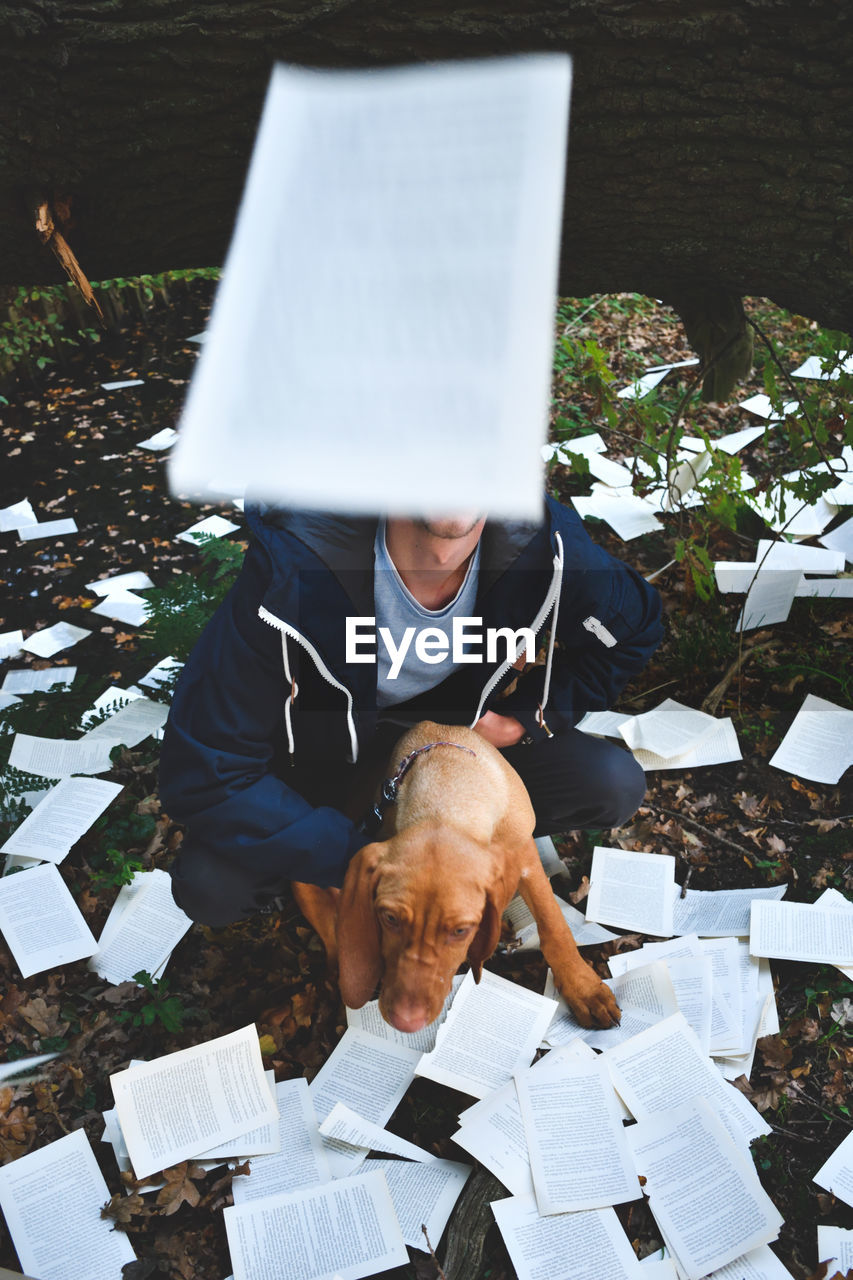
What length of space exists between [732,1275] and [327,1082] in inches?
37.1

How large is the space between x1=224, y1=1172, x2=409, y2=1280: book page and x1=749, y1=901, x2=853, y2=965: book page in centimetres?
110

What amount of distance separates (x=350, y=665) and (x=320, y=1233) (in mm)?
1191

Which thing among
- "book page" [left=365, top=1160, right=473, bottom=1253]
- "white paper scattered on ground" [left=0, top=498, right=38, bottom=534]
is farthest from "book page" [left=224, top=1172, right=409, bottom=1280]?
"white paper scattered on ground" [left=0, top=498, right=38, bottom=534]

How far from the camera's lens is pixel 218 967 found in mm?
2459

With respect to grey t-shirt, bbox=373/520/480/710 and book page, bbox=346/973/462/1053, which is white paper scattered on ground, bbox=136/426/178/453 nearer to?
grey t-shirt, bbox=373/520/480/710

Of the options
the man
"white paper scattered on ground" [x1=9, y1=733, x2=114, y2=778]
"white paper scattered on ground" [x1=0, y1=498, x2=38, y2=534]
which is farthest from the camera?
"white paper scattered on ground" [x1=0, y1=498, x2=38, y2=534]

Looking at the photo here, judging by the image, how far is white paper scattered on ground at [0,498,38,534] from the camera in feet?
14.4

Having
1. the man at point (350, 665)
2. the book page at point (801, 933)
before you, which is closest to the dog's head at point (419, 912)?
the man at point (350, 665)

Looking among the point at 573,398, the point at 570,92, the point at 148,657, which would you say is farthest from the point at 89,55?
the point at 573,398

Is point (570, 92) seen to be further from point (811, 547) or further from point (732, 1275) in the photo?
point (732, 1275)

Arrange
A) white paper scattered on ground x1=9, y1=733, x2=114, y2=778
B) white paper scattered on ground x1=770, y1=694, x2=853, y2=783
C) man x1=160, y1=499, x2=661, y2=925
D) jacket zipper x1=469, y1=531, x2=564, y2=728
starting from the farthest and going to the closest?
white paper scattered on ground x1=9, y1=733, x2=114, y2=778, white paper scattered on ground x1=770, y1=694, x2=853, y2=783, jacket zipper x1=469, y1=531, x2=564, y2=728, man x1=160, y1=499, x2=661, y2=925

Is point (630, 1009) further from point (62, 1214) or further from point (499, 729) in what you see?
point (62, 1214)

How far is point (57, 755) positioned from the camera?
3.01 meters

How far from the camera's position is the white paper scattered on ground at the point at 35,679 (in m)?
3.45
